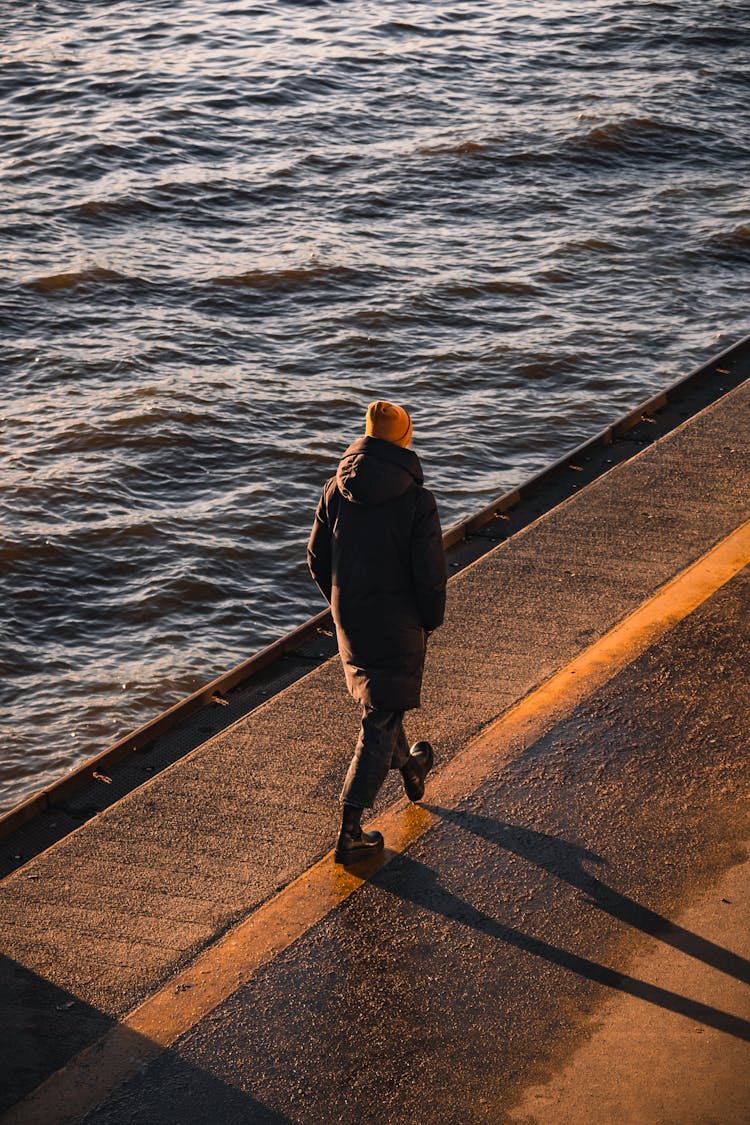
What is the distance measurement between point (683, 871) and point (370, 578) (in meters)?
1.61

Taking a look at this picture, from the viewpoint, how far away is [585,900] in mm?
5020

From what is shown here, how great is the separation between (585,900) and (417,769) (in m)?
0.85

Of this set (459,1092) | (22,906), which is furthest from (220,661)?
(459,1092)

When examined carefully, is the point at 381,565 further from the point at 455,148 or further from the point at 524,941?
the point at 455,148

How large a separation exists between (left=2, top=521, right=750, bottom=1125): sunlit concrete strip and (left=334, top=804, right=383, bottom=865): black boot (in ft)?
0.21

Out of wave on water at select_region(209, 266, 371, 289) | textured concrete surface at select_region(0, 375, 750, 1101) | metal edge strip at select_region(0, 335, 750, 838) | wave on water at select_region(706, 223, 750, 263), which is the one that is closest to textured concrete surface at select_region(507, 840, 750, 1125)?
textured concrete surface at select_region(0, 375, 750, 1101)

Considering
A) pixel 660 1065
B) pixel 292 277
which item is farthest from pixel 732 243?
pixel 660 1065

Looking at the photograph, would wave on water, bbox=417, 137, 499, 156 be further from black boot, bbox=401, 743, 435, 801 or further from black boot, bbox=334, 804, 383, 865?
black boot, bbox=334, 804, 383, 865

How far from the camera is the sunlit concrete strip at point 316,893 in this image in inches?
171

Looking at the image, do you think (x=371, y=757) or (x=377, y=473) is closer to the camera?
(x=377, y=473)

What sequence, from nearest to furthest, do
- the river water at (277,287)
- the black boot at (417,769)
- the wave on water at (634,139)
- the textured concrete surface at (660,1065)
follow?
the textured concrete surface at (660,1065)
the black boot at (417,769)
the river water at (277,287)
the wave on water at (634,139)

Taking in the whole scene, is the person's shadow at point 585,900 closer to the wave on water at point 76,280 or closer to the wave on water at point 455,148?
the wave on water at point 76,280

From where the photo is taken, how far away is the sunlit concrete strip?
435 centimetres

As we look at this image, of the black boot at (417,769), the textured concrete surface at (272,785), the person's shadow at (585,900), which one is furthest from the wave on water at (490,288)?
the person's shadow at (585,900)
